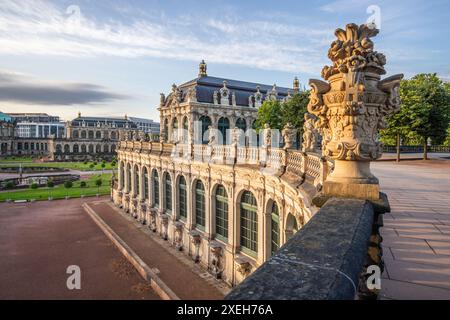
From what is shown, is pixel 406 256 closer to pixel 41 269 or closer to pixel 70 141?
pixel 41 269

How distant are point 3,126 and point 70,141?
27.5 metres

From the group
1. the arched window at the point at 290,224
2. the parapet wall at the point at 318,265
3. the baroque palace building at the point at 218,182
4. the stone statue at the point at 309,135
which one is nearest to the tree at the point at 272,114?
the baroque palace building at the point at 218,182

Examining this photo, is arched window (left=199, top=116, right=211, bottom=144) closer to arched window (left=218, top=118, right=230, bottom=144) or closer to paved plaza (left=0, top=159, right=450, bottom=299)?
arched window (left=218, top=118, right=230, bottom=144)

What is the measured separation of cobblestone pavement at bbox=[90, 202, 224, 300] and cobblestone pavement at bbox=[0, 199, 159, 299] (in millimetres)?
1495

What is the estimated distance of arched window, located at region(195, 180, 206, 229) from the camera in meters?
25.1

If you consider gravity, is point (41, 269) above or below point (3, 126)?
below

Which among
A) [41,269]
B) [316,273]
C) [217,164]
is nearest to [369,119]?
[316,273]

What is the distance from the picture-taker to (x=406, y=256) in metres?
6.63

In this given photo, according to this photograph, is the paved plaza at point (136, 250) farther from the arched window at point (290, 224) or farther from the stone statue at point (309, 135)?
the arched window at point (290, 224)

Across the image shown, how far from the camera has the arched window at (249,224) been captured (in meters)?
19.4

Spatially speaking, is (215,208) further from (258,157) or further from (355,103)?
(355,103)

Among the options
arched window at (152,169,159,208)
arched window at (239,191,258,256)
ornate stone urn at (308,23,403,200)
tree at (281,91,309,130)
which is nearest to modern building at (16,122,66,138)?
arched window at (152,169,159,208)
